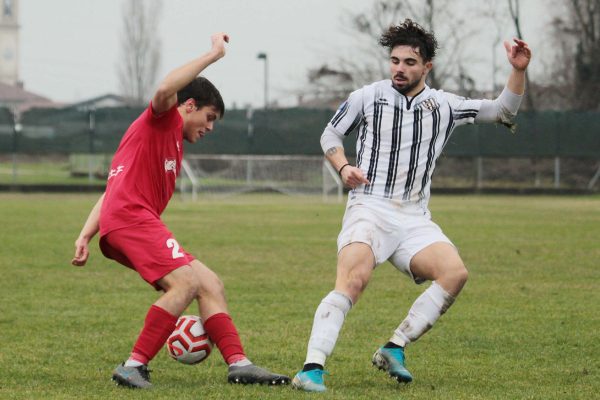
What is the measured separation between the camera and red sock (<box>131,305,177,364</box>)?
19.7 ft

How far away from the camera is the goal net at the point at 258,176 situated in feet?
114

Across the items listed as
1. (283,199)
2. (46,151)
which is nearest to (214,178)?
(283,199)

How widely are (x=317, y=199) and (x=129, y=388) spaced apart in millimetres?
28473

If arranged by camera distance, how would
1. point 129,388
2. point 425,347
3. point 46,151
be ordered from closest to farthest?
point 129,388, point 425,347, point 46,151

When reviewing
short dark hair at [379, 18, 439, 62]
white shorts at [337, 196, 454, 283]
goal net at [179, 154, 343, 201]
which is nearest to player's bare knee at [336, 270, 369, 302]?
white shorts at [337, 196, 454, 283]

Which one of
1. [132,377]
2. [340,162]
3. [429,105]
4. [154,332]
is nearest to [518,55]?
[429,105]

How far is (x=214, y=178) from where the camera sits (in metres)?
35.3

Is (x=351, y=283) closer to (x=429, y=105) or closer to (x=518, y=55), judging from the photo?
(x=429, y=105)

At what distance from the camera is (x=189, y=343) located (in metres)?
6.09

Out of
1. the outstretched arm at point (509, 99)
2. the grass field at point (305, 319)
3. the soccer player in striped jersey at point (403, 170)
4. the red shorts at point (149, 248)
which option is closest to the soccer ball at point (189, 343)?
the grass field at point (305, 319)

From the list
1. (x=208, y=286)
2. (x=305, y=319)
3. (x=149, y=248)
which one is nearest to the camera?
(x=149, y=248)

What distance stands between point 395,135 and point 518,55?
82 centimetres

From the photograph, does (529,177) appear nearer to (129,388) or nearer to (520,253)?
(520,253)

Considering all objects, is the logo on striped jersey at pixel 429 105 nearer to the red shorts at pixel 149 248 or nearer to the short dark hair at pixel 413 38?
the short dark hair at pixel 413 38
